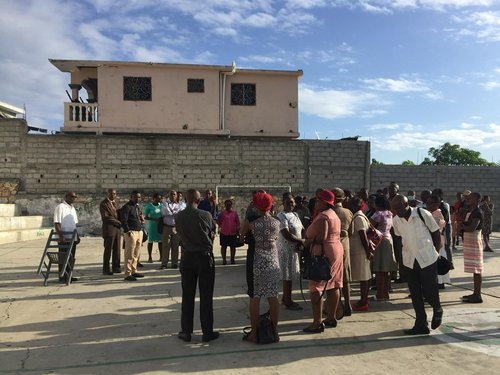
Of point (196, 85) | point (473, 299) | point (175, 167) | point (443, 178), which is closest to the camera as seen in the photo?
point (473, 299)

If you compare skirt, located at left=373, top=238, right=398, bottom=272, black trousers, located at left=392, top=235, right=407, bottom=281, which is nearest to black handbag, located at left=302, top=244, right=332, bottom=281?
black trousers, located at left=392, top=235, right=407, bottom=281

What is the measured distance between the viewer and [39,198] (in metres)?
17.2

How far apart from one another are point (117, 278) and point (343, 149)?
1325 centimetres

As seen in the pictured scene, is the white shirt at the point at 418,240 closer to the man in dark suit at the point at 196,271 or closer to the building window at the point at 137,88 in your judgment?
the man in dark suit at the point at 196,271

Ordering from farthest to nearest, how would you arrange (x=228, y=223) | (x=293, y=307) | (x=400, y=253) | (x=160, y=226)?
(x=228, y=223) < (x=160, y=226) < (x=293, y=307) < (x=400, y=253)

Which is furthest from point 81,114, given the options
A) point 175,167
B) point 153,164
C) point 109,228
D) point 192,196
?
point 192,196

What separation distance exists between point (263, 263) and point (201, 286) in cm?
81

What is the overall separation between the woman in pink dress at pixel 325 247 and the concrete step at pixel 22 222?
12.9m

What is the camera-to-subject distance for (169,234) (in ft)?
32.6

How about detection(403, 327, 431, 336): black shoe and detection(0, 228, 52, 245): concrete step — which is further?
detection(0, 228, 52, 245): concrete step

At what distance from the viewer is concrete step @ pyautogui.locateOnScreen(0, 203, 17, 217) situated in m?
15.7

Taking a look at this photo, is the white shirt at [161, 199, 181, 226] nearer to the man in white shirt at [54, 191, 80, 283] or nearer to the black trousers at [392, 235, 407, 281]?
the man in white shirt at [54, 191, 80, 283]

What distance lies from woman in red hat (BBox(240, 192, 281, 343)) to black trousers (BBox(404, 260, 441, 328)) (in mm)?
1725

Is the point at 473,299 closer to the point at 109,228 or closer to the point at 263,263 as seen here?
the point at 263,263
